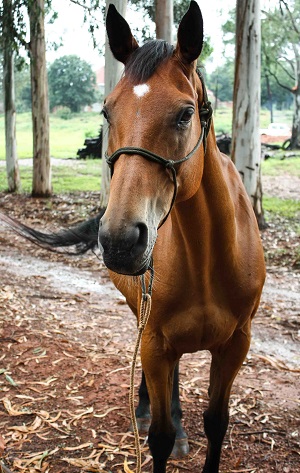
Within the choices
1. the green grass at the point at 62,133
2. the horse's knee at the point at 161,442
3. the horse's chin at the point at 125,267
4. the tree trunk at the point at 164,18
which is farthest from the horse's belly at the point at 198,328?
the green grass at the point at 62,133

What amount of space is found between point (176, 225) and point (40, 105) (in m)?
12.3

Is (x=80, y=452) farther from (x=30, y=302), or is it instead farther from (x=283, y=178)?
(x=283, y=178)

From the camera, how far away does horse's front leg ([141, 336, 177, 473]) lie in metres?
2.79

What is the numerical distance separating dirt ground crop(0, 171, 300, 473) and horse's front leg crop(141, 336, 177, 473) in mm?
465

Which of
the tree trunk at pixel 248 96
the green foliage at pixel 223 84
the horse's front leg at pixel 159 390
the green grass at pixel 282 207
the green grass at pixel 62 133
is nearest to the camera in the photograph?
the horse's front leg at pixel 159 390

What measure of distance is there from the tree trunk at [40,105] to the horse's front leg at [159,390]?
11691 mm

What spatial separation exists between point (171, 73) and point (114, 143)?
367 millimetres

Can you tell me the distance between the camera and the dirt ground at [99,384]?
351 cm

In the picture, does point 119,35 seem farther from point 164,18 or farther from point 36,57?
point 36,57

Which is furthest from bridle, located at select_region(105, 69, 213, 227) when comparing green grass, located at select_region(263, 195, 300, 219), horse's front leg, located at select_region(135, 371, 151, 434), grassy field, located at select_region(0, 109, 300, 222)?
grassy field, located at select_region(0, 109, 300, 222)

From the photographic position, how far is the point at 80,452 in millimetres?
3545

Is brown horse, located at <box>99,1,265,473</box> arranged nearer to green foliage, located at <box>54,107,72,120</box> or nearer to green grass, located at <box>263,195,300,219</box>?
green grass, located at <box>263,195,300,219</box>

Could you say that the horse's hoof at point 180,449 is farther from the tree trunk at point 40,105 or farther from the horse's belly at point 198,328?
the tree trunk at point 40,105

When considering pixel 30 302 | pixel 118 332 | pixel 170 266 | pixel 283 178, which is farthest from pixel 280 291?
pixel 283 178
